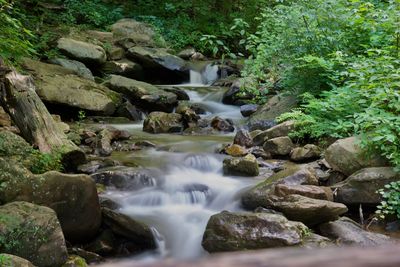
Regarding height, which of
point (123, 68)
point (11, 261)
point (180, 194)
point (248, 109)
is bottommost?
point (180, 194)

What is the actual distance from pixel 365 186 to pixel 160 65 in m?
9.35

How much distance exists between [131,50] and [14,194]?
9.89m

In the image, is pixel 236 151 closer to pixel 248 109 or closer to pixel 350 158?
pixel 350 158

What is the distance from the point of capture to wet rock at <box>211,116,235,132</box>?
9719 mm

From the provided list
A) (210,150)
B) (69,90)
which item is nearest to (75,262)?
(210,150)

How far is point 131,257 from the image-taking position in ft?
15.8

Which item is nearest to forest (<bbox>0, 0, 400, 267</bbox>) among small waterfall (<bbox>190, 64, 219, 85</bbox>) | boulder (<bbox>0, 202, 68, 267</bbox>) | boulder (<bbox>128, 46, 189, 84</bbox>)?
boulder (<bbox>0, 202, 68, 267</bbox>)

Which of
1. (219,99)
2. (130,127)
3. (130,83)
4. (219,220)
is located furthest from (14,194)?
(219,99)

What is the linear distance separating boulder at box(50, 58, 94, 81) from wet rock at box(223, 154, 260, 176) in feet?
19.5

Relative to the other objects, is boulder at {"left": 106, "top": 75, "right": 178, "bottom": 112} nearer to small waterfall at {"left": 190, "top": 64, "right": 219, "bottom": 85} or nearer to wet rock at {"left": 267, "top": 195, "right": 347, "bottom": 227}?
small waterfall at {"left": 190, "top": 64, "right": 219, "bottom": 85}

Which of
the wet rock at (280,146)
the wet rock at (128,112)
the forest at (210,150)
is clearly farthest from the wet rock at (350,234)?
the wet rock at (128,112)

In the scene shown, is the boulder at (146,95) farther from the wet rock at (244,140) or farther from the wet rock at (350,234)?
the wet rock at (350,234)

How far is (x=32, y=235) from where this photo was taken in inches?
156

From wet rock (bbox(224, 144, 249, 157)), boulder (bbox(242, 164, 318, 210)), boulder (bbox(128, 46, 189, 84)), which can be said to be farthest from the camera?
boulder (bbox(128, 46, 189, 84))
